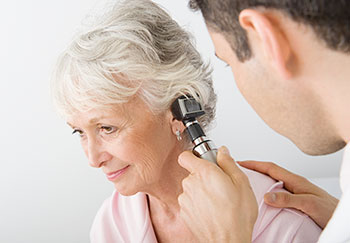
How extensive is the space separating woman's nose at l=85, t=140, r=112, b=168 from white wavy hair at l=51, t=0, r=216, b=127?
0.11m

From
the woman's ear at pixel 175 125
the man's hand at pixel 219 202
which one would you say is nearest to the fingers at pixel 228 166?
the man's hand at pixel 219 202

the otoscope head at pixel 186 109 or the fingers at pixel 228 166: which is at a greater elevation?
the otoscope head at pixel 186 109

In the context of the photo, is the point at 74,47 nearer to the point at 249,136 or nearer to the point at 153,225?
the point at 153,225

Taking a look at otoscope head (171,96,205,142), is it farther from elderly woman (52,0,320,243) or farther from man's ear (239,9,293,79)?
man's ear (239,9,293,79)

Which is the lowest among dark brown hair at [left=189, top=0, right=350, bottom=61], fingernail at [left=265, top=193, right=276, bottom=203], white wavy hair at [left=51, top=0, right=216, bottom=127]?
fingernail at [left=265, top=193, right=276, bottom=203]

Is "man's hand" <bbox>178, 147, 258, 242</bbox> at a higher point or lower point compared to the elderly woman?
lower

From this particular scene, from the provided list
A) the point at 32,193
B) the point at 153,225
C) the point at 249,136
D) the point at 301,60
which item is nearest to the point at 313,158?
the point at 249,136

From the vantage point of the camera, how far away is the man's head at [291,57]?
75 cm

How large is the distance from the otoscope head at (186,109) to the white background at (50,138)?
0.66 metres

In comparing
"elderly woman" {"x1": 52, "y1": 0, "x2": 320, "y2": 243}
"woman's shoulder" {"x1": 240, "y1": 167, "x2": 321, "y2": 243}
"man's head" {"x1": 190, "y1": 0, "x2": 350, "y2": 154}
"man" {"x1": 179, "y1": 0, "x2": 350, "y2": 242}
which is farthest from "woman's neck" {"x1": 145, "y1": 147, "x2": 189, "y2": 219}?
"man's head" {"x1": 190, "y1": 0, "x2": 350, "y2": 154}

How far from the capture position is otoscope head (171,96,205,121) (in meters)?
1.28

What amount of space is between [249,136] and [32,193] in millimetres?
1032

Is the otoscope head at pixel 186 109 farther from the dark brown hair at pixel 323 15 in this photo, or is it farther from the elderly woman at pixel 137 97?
the dark brown hair at pixel 323 15

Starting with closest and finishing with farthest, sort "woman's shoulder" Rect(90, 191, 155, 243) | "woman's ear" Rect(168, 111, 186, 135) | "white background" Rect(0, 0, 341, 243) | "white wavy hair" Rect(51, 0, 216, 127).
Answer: "white wavy hair" Rect(51, 0, 216, 127) < "woman's ear" Rect(168, 111, 186, 135) < "woman's shoulder" Rect(90, 191, 155, 243) < "white background" Rect(0, 0, 341, 243)
